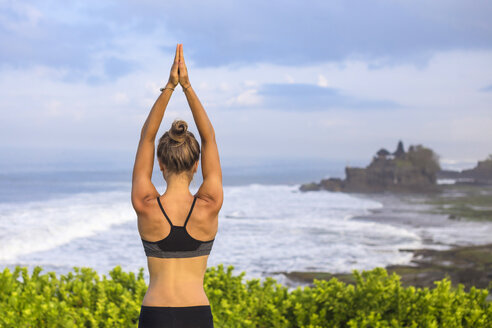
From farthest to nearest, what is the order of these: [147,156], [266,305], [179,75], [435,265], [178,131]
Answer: [435,265]
[266,305]
[179,75]
[147,156]
[178,131]

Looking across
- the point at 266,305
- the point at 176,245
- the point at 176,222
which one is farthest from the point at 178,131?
the point at 266,305

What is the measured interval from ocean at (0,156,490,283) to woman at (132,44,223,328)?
194mm

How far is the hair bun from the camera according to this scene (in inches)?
115

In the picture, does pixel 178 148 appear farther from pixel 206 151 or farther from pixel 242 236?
pixel 242 236

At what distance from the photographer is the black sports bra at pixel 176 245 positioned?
2.96 m

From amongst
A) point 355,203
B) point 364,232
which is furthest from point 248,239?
point 355,203

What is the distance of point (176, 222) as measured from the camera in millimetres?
2961

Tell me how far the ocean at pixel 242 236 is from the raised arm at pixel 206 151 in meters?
0.15

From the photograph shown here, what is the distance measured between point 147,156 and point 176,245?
0.60 m

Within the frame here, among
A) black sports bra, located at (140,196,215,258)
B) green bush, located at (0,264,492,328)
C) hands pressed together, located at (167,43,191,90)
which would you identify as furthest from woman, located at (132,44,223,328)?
green bush, located at (0,264,492,328)

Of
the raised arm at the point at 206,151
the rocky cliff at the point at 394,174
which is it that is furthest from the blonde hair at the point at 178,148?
the rocky cliff at the point at 394,174

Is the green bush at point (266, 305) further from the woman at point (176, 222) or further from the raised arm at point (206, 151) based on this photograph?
the raised arm at point (206, 151)

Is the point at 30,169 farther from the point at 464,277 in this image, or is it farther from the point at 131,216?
the point at 464,277

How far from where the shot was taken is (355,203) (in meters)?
30.3
